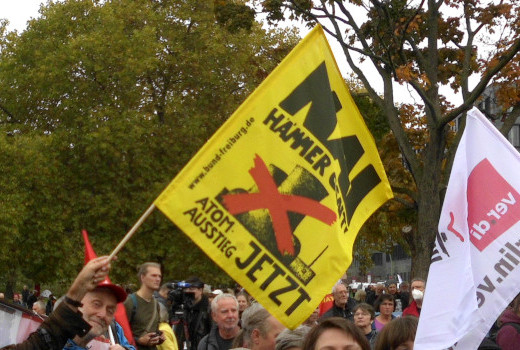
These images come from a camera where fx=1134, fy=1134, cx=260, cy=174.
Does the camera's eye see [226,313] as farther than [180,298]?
No

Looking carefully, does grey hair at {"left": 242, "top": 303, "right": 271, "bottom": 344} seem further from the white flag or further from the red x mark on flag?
the white flag

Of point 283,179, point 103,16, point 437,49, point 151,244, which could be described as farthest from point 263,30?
point 283,179

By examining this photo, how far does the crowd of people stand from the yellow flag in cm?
29

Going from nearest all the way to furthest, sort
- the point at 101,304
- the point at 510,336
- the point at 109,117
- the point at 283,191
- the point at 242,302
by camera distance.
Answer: the point at 101,304 → the point at 283,191 → the point at 510,336 → the point at 242,302 → the point at 109,117

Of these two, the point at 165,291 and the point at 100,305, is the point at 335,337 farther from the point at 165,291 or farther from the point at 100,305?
the point at 165,291

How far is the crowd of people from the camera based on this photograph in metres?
4.54

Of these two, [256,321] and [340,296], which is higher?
[256,321]

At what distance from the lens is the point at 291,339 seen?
210 inches

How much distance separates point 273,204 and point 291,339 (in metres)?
0.69

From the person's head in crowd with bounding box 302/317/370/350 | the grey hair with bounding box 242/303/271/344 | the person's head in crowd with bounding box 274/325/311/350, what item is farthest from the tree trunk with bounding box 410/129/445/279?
the person's head in crowd with bounding box 302/317/370/350

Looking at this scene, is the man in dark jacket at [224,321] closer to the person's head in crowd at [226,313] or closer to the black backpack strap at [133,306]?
the person's head in crowd at [226,313]

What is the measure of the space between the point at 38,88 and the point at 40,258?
547 centimetres

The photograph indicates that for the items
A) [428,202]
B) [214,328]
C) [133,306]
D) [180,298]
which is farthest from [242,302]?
[428,202]

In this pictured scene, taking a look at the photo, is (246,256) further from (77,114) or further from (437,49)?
(77,114)
